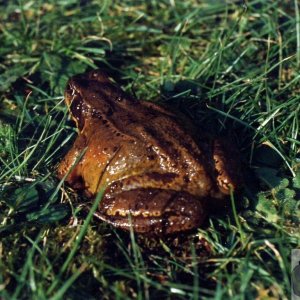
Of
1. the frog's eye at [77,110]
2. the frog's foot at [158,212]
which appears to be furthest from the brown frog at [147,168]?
the frog's eye at [77,110]

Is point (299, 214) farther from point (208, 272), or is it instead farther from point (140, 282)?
point (140, 282)

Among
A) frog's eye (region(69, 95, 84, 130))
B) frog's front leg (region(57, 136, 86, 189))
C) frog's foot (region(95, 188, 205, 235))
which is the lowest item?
frog's foot (region(95, 188, 205, 235))

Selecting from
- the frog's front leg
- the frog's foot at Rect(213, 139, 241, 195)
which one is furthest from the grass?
the frog's foot at Rect(213, 139, 241, 195)

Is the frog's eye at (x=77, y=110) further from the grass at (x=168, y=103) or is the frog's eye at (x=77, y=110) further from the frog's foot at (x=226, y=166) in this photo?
the frog's foot at (x=226, y=166)

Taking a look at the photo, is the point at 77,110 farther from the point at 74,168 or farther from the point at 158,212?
the point at 158,212

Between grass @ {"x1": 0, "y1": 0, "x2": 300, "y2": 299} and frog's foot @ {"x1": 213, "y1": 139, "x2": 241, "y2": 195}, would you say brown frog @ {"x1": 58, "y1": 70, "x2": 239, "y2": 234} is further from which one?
grass @ {"x1": 0, "y1": 0, "x2": 300, "y2": 299}

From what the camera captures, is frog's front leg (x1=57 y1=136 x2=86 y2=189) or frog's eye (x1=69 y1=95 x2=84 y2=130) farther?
frog's eye (x1=69 y1=95 x2=84 y2=130)
